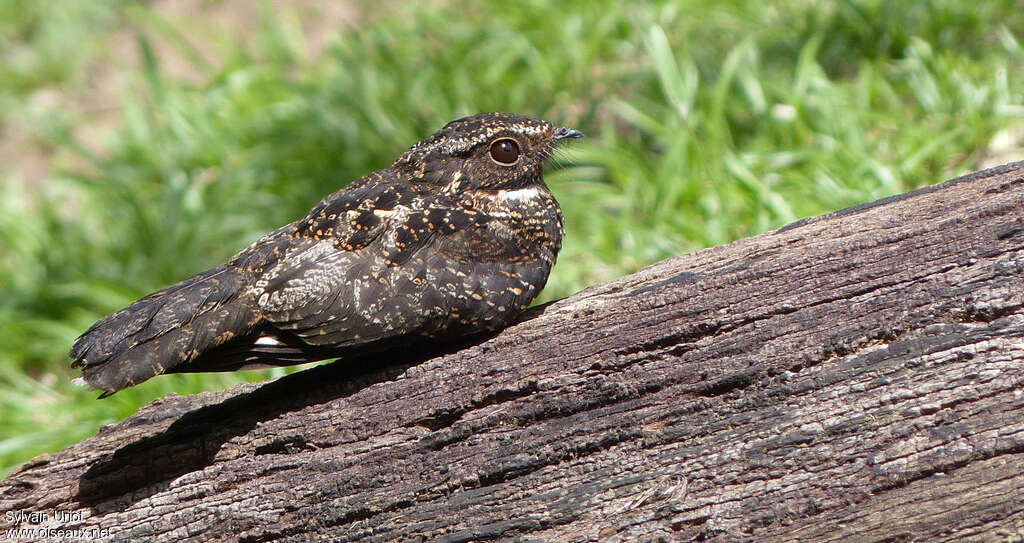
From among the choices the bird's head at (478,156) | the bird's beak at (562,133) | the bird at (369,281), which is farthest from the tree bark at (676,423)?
the bird's beak at (562,133)

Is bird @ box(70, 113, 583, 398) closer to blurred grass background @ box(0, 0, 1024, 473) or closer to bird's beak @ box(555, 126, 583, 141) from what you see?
bird's beak @ box(555, 126, 583, 141)

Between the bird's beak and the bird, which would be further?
the bird's beak

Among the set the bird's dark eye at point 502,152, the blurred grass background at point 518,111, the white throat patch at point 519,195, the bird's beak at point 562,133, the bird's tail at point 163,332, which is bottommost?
the bird's tail at point 163,332

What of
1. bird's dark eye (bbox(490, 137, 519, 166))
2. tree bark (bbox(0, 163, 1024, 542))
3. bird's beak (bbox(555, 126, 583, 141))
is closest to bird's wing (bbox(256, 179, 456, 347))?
tree bark (bbox(0, 163, 1024, 542))

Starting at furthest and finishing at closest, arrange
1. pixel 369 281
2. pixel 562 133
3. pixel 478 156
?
pixel 562 133 → pixel 478 156 → pixel 369 281

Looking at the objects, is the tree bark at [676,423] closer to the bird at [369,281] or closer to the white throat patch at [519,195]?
the bird at [369,281]

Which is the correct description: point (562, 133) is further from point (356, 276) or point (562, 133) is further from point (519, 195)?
point (356, 276)

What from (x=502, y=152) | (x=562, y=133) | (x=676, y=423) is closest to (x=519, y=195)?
(x=502, y=152)

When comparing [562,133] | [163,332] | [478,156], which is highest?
[562,133]
